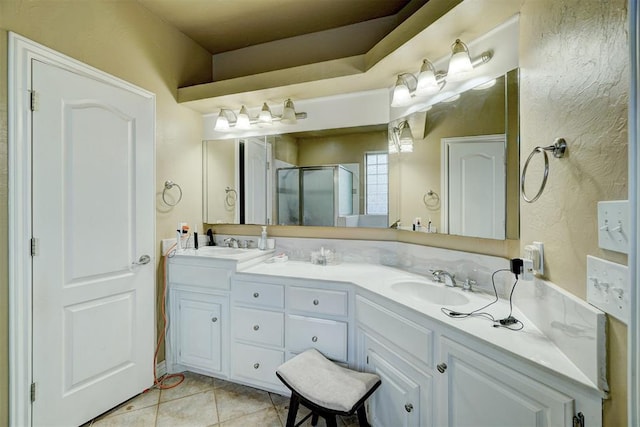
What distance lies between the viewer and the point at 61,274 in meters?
1.59

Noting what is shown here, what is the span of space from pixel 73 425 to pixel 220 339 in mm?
871

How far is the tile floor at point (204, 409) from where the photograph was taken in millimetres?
1709

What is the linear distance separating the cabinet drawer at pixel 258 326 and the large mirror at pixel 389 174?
78 cm

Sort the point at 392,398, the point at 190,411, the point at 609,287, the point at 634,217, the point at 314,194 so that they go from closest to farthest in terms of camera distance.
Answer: the point at 634,217 < the point at 609,287 < the point at 392,398 < the point at 190,411 < the point at 314,194

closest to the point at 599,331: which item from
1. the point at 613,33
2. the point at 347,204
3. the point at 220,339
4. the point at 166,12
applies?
the point at 613,33

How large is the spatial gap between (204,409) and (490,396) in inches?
67.3

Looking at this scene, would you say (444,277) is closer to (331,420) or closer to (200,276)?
(331,420)

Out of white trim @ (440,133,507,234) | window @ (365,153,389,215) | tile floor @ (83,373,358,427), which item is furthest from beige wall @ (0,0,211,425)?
white trim @ (440,133,507,234)

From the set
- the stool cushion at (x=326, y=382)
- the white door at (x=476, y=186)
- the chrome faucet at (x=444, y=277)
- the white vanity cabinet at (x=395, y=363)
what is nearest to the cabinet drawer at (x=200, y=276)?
the stool cushion at (x=326, y=382)

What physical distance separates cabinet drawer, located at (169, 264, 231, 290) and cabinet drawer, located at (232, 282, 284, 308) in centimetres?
10

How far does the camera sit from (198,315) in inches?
83.2

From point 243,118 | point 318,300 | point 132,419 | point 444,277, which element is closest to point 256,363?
point 318,300

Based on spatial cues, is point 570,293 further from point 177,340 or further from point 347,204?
point 177,340

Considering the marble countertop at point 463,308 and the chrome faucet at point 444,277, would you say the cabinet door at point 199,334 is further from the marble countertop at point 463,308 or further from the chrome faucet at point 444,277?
the chrome faucet at point 444,277
